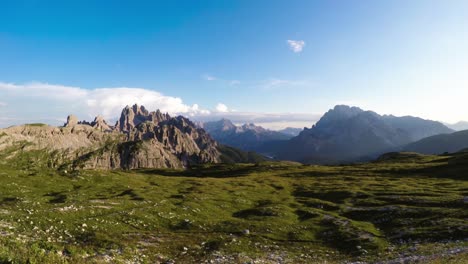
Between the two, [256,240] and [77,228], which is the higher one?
[77,228]

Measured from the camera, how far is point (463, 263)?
20734mm

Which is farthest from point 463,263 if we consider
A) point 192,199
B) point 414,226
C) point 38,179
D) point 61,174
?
point 61,174

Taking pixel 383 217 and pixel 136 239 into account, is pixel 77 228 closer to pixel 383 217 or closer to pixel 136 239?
pixel 136 239

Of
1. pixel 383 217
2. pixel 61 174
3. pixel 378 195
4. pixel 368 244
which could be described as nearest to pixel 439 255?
pixel 368 244

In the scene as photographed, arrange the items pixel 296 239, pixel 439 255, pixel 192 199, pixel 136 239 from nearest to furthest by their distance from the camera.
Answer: pixel 439 255, pixel 136 239, pixel 296 239, pixel 192 199

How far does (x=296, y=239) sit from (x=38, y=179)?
1879 inches

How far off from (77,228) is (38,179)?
3342 centimetres

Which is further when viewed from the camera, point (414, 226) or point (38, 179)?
point (38, 179)

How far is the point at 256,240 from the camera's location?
105 feet

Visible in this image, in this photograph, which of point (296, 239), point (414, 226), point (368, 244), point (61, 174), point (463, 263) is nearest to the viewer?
point (463, 263)

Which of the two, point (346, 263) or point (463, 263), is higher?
point (463, 263)

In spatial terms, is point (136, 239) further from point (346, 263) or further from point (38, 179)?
point (38, 179)

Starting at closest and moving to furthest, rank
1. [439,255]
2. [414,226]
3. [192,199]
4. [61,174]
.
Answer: [439,255] → [414,226] → [192,199] → [61,174]

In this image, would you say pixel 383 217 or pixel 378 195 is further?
Answer: pixel 378 195
